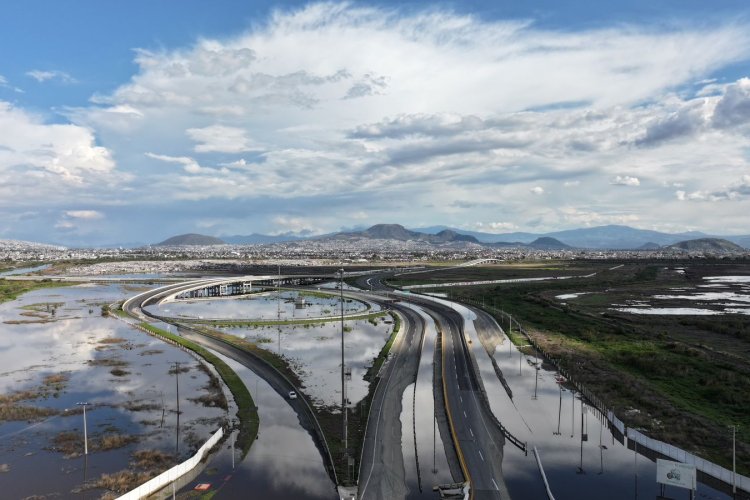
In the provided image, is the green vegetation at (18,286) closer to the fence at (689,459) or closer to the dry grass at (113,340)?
the dry grass at (113,340)

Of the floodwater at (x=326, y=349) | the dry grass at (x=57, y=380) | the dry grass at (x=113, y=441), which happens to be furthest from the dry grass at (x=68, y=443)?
the floodwater at (x=326, y=349)

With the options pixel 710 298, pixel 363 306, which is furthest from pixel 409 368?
pixel 710 298

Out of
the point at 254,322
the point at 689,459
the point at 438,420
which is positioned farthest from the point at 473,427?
the point at 254,322

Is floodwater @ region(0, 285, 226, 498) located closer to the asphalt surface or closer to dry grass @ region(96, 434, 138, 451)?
dry grass @ region(96, 434, 138, 451)

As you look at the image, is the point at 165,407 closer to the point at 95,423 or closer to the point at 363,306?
the point at 95,423

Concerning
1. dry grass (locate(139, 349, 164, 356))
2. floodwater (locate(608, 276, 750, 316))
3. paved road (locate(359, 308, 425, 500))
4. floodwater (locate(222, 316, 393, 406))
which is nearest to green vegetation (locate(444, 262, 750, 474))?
floodwater (locate(608, 276, 750, 316))

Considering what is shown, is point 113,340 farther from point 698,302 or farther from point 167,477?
point 698,302
